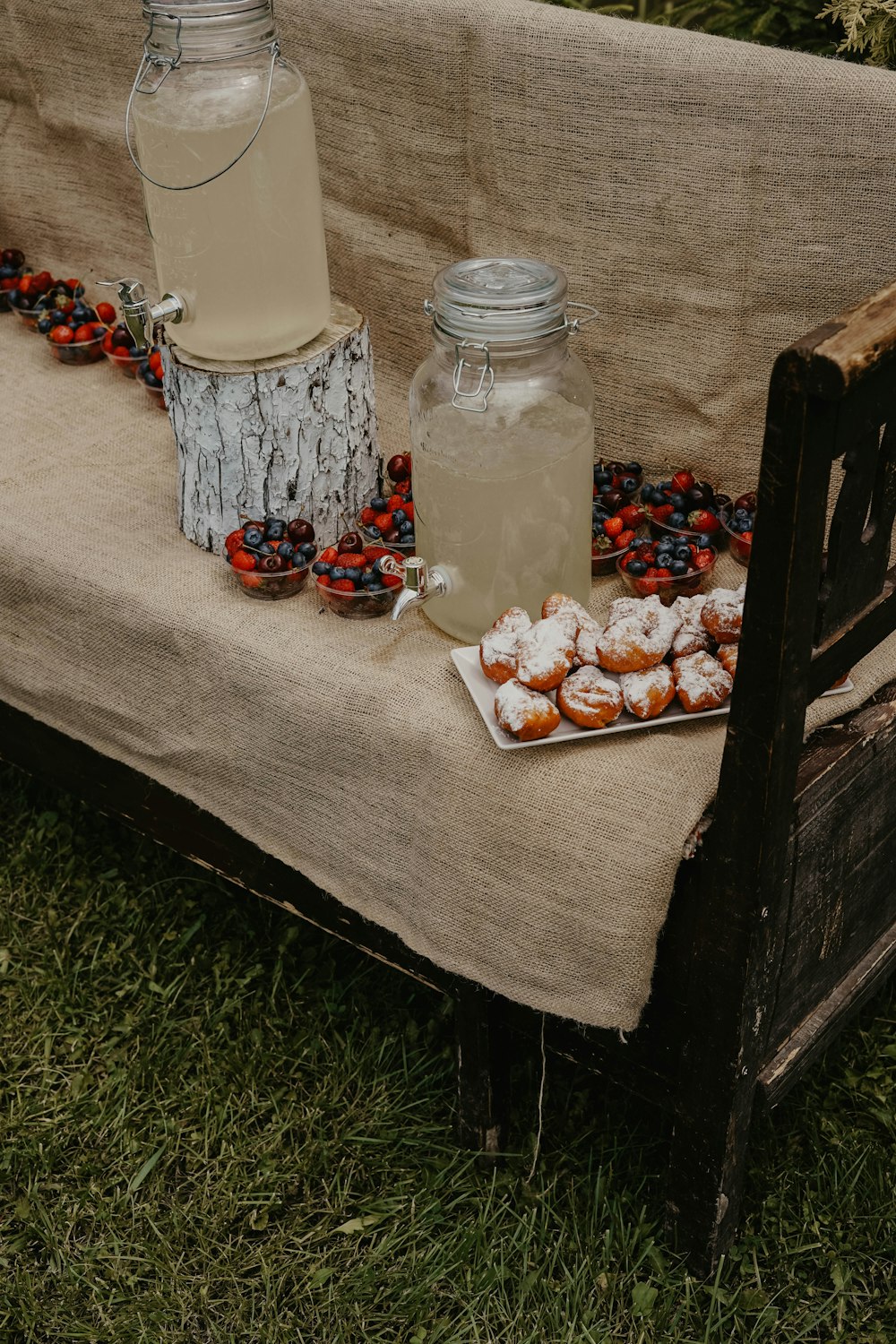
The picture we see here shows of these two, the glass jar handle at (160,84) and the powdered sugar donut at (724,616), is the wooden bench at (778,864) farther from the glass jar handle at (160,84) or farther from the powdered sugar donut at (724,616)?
the glass jar handle at (160,84)

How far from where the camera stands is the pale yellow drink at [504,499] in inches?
64.4

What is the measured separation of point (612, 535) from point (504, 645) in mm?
409

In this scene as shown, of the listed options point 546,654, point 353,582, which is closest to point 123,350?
point 353,582

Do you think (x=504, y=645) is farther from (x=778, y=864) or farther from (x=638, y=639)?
(x=778, y=864)

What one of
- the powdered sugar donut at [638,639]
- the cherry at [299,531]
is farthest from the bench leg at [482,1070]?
the cherry at [299,531]

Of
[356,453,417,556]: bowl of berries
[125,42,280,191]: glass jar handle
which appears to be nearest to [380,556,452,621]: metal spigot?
[356,453,417,556]: bowl of berries

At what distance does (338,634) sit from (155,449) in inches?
28.7

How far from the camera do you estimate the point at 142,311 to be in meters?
1.84

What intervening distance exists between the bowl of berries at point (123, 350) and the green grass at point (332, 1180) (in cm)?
107

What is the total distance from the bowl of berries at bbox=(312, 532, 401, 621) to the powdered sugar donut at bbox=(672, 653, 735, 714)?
474mm

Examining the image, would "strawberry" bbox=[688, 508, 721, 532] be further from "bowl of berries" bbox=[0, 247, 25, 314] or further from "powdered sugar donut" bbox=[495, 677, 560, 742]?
"bowl of berries" bbox=[0, 247, 25, 314]

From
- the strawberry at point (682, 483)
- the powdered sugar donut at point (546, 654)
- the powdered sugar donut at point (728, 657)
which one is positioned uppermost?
the powdered sugar donut at point (546, 654)

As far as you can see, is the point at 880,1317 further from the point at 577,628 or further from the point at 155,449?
the point at 155,449

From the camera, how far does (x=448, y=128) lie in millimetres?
2174
